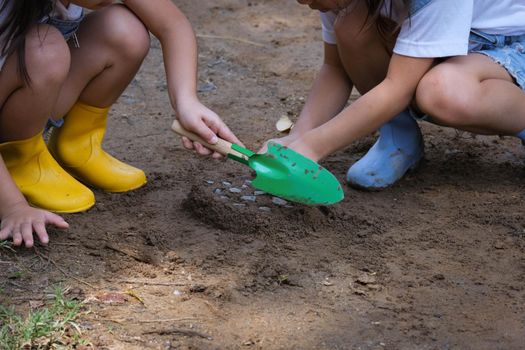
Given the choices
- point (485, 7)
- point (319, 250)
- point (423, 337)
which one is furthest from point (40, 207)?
point (485, 7)

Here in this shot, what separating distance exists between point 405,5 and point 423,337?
0.86m

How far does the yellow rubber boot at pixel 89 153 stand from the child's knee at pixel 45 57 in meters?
0.23

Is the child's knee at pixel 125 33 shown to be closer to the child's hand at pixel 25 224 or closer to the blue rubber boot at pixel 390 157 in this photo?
the child's hand at pixel 25 224

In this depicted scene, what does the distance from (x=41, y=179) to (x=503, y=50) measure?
1.24 meters

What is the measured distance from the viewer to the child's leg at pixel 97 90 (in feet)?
7.45

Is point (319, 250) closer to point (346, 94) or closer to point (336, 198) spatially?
point (336, 198)

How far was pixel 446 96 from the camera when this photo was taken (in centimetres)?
222

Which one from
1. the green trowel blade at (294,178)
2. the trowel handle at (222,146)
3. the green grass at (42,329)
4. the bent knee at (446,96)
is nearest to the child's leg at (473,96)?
the bent knee at (446,96)

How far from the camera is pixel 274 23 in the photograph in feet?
13.1

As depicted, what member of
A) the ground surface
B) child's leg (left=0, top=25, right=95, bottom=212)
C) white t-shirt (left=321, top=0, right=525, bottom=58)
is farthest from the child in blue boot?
child's leg (left=0, top=25, right=95, bottom=212)

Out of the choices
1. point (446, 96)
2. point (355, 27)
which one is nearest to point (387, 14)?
point (355, 27)

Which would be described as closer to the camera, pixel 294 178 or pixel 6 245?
pixel 6 245

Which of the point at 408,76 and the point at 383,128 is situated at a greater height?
the point at 408,76

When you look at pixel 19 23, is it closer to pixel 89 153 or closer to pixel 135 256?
pixel 89 153
